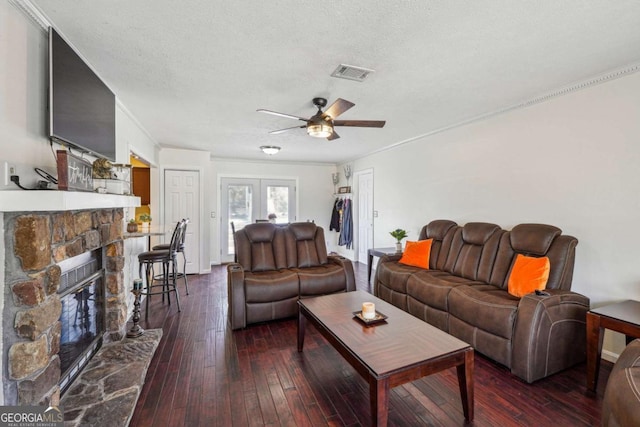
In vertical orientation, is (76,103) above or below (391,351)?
above

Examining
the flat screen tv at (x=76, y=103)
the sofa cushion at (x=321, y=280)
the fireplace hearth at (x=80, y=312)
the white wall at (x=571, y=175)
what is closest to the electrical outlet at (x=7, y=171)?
the flat screen tv at (x=76, y=103)

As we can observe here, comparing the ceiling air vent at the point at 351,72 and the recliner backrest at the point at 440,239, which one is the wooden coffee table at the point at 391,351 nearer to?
the recliner backrest at the point at 440,239

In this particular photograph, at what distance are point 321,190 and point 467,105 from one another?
14.3 ft

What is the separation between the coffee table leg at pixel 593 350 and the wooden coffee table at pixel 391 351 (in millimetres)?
1026

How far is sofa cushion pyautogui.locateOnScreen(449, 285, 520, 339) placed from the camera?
2178 millimetres

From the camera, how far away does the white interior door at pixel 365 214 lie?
19.2 ft

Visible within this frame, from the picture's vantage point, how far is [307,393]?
1.96 meters

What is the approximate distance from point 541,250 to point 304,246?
2.53m

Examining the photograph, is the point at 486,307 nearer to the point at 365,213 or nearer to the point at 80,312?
the point at 80,312

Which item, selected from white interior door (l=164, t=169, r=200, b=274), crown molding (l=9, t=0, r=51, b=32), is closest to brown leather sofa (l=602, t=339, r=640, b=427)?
crown molding (l=9, t=0, r=51, b=32)

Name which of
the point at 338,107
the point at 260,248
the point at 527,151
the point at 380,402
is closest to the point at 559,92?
the point at 527,151

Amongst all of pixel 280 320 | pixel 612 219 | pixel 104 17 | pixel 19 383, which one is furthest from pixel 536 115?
pixel 19 383
